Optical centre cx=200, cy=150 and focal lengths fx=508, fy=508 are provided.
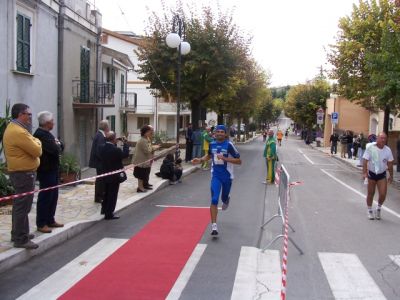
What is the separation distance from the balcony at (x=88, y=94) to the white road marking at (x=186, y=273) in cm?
1246

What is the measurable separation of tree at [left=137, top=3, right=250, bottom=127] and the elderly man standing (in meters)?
18.0

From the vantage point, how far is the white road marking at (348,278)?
5738 mm

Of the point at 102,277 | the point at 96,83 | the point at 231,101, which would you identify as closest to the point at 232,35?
the point at 96,83

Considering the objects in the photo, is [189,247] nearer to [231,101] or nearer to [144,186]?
[144,186]

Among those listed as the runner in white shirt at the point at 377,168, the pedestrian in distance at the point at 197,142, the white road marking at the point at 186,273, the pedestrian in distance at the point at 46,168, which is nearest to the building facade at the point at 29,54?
the pedestrian in distance at the point at 46,168

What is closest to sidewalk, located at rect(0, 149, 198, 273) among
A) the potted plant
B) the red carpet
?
the potted plant

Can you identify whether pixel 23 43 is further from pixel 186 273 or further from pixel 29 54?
pixel 186 273

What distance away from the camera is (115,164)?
968 centimetres

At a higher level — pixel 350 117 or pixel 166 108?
pixel 166 108

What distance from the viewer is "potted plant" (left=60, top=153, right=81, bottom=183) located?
42.8 ft

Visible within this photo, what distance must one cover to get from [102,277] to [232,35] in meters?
22.0

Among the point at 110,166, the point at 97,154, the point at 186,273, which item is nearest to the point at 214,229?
the point at 186,273

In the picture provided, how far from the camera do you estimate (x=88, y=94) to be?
2034 cm

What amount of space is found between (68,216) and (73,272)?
3.03 metres
